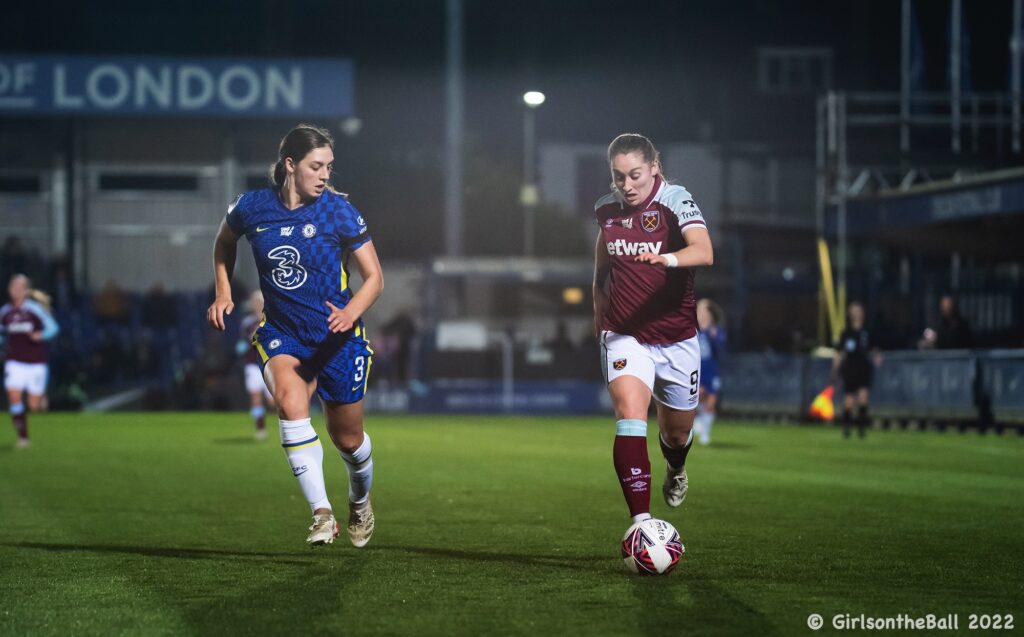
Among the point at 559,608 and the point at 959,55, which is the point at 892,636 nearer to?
the point at 559,608

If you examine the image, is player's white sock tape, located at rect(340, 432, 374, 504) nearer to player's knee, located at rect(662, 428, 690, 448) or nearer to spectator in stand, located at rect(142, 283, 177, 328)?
player's knee, located at rect(662, 428, 690, 448)

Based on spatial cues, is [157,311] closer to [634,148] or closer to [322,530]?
[322,530]

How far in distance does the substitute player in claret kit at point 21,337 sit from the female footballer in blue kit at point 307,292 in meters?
12.4

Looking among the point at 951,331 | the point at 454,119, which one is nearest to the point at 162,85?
the point at 454,119

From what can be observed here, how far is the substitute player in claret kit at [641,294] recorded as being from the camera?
28.0ft

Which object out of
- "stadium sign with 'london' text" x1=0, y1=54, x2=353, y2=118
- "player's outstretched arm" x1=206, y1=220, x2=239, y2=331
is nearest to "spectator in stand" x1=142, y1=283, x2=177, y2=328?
"stadium sign with 'london' text" x1=0, y1=54, x2=353, y2=118

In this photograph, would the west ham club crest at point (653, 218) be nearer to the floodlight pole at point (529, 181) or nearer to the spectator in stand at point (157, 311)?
the spectator in stand at point (157, 311)

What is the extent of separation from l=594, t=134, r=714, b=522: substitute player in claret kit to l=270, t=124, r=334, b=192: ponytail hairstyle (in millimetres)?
1581

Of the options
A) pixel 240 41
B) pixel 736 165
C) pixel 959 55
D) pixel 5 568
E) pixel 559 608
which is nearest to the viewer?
pixel 559 608

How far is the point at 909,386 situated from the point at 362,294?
796 inches

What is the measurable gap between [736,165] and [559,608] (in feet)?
162

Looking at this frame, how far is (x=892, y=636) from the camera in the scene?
6.38 meters

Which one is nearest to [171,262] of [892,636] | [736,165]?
[736,165]

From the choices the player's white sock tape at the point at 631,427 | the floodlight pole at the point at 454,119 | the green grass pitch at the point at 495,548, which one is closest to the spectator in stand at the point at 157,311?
the floodlight pole at the point at 454,119
